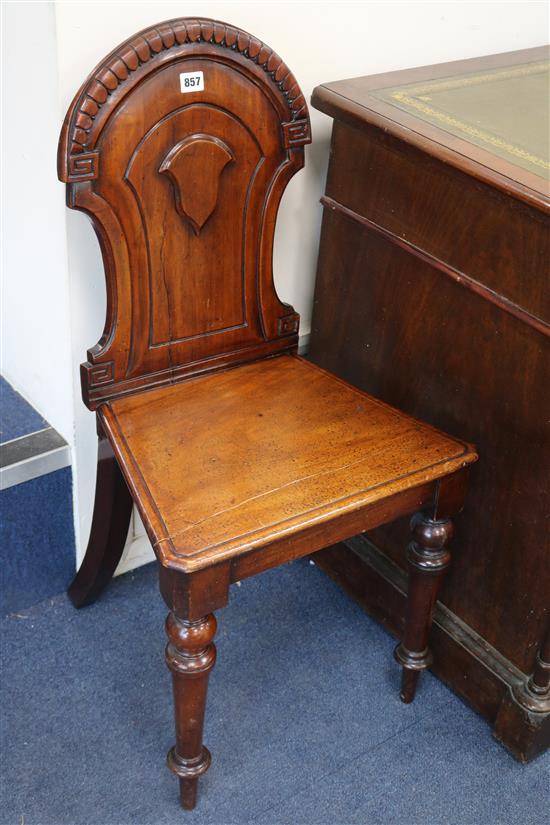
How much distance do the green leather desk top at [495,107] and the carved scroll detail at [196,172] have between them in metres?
0.32

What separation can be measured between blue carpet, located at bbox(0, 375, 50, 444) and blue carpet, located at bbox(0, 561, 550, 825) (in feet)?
1.19

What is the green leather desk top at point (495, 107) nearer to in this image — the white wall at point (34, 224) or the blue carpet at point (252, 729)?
the white wall at point (34, 224)

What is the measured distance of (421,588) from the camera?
1.59 m

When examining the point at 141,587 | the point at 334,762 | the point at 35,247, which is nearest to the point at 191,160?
the point at 35,247

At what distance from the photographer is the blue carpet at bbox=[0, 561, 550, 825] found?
1.54 metres

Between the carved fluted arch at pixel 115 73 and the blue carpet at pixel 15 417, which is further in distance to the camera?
the blue carpet at pixel 15 417

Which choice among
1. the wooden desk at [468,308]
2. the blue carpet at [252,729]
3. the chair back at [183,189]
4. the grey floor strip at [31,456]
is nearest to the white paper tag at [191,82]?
the chair back at [183,189]

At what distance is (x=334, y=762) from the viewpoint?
5.31ft

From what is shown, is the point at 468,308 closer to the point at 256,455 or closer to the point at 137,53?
the point at 256,455

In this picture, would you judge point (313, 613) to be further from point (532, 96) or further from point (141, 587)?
point (532, 96)

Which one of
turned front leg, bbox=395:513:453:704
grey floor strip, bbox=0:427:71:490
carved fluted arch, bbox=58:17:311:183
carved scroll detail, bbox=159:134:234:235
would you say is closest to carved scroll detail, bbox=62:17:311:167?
carved fluted arch, bbox=58:17:311:183

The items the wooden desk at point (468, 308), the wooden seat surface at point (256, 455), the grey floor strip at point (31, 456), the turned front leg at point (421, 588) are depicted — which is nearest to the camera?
the wooden seat surface at point (256, 455)

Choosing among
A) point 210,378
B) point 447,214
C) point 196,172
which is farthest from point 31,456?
point 447,214

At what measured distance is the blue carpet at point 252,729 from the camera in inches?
60.8
